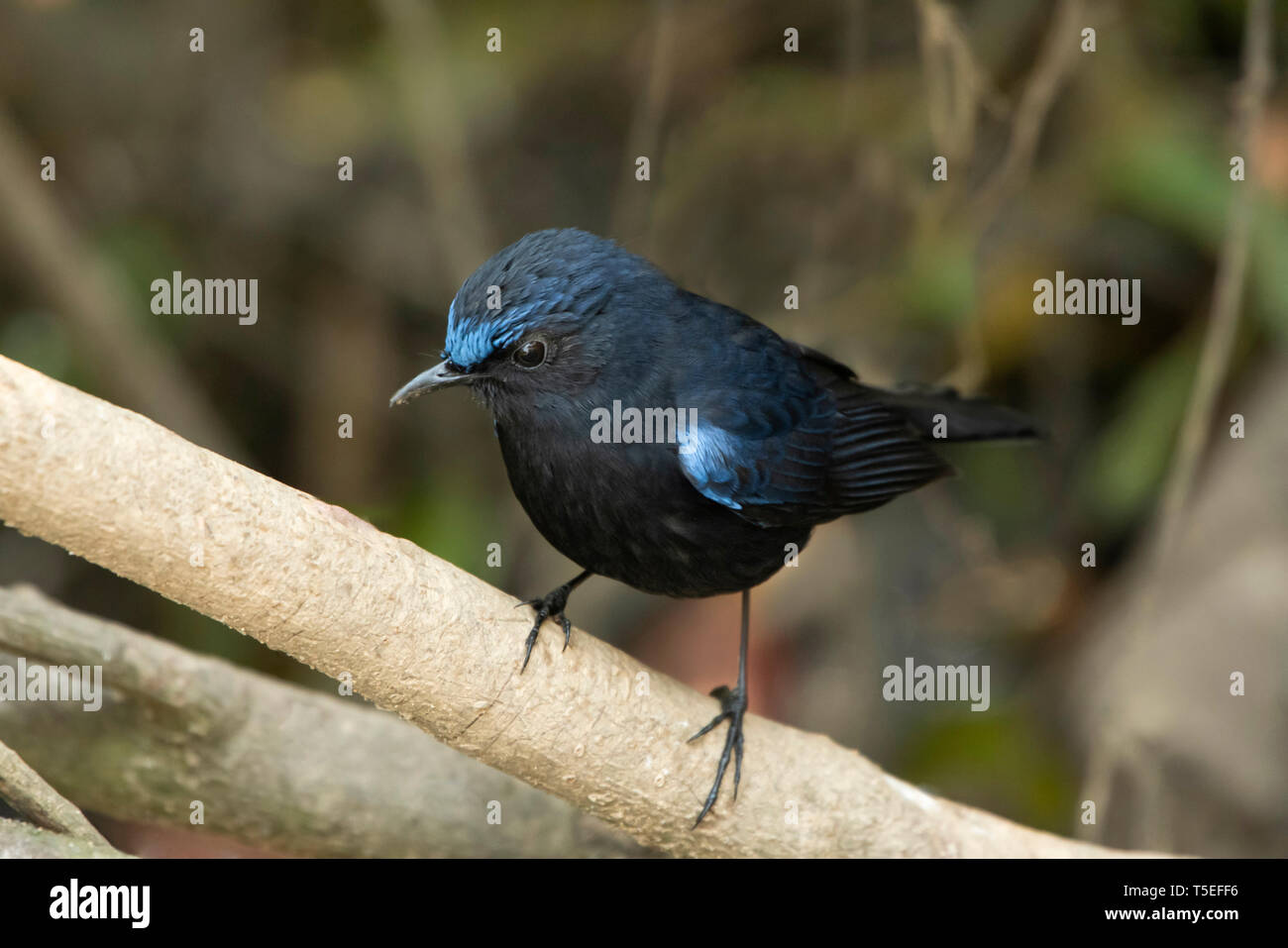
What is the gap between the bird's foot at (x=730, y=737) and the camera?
3123 millimetres

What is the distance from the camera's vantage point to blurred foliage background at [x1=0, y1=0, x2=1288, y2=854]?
5.64m

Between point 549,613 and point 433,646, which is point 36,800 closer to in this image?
point 433,646

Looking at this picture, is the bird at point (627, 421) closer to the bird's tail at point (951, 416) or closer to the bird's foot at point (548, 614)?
the bird's foot at point (548, 614)

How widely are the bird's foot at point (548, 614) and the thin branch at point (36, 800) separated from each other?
0.95 meters

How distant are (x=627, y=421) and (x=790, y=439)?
613mm

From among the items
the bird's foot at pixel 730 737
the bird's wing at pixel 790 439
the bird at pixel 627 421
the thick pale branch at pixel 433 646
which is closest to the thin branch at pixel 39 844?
Answer: the thick pale branch at pixel 433 646

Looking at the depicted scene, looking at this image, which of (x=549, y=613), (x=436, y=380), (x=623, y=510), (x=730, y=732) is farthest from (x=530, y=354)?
(x=730, y=732)

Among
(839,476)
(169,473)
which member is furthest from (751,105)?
(169,473)

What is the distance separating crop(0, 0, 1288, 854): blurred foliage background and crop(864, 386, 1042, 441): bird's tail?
23.9 inches

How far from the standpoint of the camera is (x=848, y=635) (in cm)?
591

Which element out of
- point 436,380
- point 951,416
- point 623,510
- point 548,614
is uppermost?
point 951,416

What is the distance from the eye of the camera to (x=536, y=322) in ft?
10.6
